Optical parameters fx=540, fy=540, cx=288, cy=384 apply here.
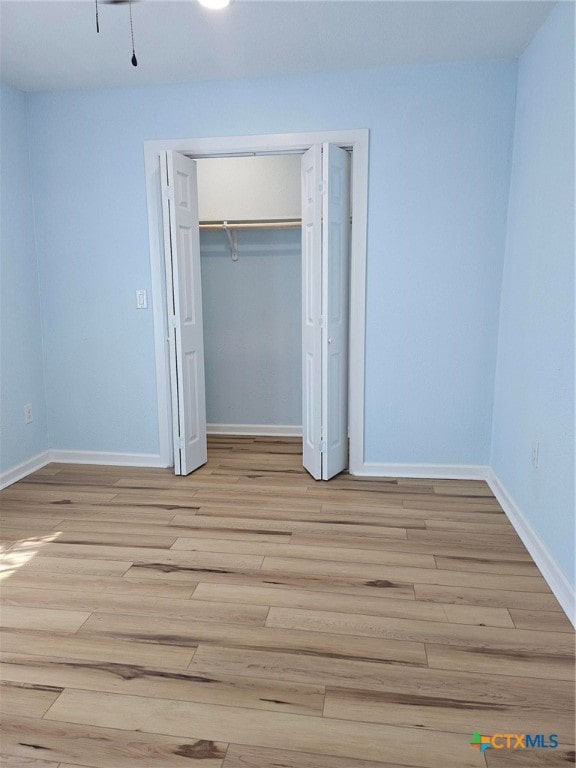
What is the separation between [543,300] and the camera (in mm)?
2467

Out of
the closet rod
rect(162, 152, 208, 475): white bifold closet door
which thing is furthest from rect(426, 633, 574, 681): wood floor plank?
the closet rod

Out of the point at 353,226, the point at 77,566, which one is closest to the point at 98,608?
the point at 77,566

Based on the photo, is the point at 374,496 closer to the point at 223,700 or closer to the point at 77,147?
the point at 223,700

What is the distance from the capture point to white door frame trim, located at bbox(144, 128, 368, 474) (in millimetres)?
3205

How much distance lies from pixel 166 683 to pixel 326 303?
2158mm

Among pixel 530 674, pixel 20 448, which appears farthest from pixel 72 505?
pixel 530 674

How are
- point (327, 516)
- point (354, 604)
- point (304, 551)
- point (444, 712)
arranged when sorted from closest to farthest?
point (444, 712) → point (354, 604) → point (304, 551) → point (327, 516)

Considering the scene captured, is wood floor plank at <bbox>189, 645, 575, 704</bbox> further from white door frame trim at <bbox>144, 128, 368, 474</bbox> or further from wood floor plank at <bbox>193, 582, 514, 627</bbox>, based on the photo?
white door frame trim at <bbox>144, 128, 368, 474</bbox>

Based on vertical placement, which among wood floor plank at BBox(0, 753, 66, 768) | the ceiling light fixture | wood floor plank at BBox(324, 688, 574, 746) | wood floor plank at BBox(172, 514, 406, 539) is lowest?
wood floor plank at BBox(0, 753, 66, 768)

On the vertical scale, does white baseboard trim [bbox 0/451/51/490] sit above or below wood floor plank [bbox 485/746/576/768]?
above

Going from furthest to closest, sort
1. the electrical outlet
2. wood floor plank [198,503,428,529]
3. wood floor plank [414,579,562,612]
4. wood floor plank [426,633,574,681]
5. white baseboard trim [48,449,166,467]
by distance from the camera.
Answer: white baseboard trim [48,449,166,467], wood floor plank [198,503,428,529], the electrical outlet, wood floor plank [414,579,562,612], wood floor plank [426,633,574,681]

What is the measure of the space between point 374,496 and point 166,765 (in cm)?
196

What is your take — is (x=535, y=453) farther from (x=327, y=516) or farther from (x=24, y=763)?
(x=24, y=763)

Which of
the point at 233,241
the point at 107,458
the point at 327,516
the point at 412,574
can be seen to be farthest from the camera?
the point at 233,241
